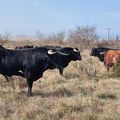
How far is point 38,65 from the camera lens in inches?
510

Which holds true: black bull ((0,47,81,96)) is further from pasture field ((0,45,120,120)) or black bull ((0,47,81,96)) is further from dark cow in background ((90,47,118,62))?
dark cow in background ((90,47,118,62))

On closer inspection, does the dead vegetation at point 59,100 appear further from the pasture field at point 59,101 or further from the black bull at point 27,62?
the black bull at point 27,62

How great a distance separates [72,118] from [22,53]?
4.36m

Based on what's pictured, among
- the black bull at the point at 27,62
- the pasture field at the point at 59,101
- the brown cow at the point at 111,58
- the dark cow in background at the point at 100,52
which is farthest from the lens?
the dark cow in background at the point at 100,52

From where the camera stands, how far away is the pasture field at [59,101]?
31.7 ft

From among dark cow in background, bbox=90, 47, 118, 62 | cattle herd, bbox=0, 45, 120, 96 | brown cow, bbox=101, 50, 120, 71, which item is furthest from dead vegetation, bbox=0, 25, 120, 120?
dark cow in background, bbox=90, 47, 118, 62

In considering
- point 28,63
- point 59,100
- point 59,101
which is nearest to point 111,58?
point 28,63

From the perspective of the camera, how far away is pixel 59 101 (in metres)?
10.9

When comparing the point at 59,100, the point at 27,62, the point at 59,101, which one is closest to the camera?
the point at 59,101

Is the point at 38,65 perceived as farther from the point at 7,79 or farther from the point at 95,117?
the point at 95,117

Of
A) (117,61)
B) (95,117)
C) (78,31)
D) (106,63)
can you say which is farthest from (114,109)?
(78,31)

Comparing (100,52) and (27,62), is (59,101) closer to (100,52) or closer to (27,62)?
(27,62)

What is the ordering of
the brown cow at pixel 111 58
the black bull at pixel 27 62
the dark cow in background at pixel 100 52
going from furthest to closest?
Result: the dark cow in background at pixel 100 52, the brown cow at pixel 111 58, the black bull at pixel 27 62

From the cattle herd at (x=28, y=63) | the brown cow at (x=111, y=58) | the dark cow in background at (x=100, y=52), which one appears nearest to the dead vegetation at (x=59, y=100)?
the cattle herd at (x=28, y=63)
